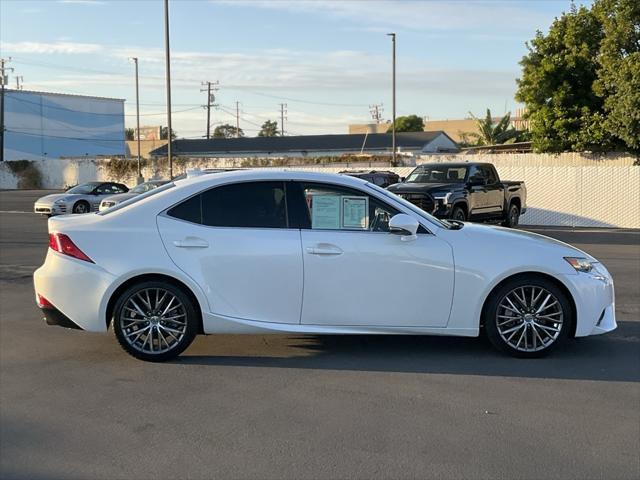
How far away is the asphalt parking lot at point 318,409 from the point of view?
167 inches

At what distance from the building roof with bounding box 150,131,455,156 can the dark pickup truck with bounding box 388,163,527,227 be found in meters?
47.5

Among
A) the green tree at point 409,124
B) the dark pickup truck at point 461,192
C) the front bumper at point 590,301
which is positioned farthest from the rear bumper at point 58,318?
the green tree at point 409,124

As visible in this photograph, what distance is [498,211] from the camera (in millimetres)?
19453

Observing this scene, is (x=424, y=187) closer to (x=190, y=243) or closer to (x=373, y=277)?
(x=373, y=277)

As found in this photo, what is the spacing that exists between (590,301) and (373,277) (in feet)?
6.44

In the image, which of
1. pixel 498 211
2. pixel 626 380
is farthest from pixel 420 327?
pixel 498 211

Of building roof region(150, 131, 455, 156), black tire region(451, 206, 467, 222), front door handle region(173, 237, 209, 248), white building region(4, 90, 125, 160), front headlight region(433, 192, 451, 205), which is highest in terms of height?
white building region(4, 90, 125, 160)

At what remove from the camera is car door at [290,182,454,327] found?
20.1 feet

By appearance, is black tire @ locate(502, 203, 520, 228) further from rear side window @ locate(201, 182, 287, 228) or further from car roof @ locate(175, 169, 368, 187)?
rear side window @ locate(201, 182, 287, 228)

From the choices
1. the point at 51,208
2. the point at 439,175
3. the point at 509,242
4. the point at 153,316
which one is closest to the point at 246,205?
the point at 153,316

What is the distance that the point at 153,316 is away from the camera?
244 inches

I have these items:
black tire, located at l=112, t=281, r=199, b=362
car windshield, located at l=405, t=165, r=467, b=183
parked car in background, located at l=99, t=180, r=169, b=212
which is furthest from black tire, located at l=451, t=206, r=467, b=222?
black tire, located at l=112, t=281, r=199, b=362

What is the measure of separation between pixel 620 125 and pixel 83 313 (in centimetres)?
2482

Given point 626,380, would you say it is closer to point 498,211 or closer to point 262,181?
point 262,181
